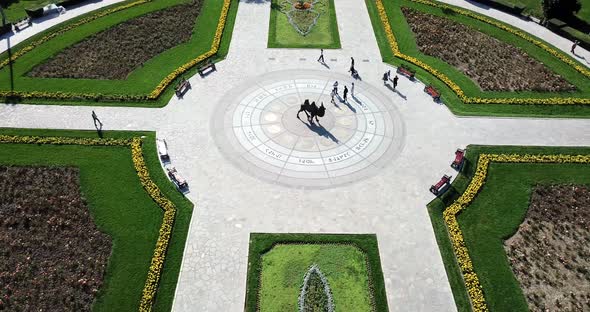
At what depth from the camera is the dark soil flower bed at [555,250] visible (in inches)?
995

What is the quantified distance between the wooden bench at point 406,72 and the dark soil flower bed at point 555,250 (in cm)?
1523

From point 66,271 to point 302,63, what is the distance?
89.1ft

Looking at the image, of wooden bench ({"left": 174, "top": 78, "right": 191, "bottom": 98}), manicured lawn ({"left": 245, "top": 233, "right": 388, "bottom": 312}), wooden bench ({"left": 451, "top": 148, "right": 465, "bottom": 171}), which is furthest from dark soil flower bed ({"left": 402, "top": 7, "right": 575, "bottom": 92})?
wooden bench ({"left": 174, "top": 78, "right": 191, "bottom": 98})

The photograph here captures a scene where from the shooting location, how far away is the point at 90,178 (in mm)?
31359

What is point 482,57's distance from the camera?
43.7 metres

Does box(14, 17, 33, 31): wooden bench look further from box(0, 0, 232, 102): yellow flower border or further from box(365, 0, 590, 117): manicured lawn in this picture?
box(365, 0, 590, 117): manicured lawn

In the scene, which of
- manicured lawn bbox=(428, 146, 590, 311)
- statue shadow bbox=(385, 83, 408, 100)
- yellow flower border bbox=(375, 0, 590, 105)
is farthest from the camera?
statue shadow bbox=(385, 83, 408, 100)

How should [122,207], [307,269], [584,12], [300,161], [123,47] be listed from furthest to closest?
[584,12] < [123,47] < [300,161] < [122,207] < [307,269]

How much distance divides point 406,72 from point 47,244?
3179 centimetres

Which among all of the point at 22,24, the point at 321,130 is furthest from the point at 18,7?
the point at 321,130

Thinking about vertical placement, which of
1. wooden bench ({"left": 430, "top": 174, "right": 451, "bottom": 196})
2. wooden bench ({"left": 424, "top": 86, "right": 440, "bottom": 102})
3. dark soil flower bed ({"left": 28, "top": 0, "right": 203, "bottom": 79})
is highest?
dark soil flower bed ({"left": 28, "top": 0, "right": 203, "bottom": 79})

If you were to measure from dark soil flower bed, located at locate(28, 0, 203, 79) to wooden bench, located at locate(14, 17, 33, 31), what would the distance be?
813cm

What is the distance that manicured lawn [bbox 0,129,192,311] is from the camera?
25359 mm

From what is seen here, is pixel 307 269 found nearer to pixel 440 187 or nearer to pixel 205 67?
pixel 440 187
